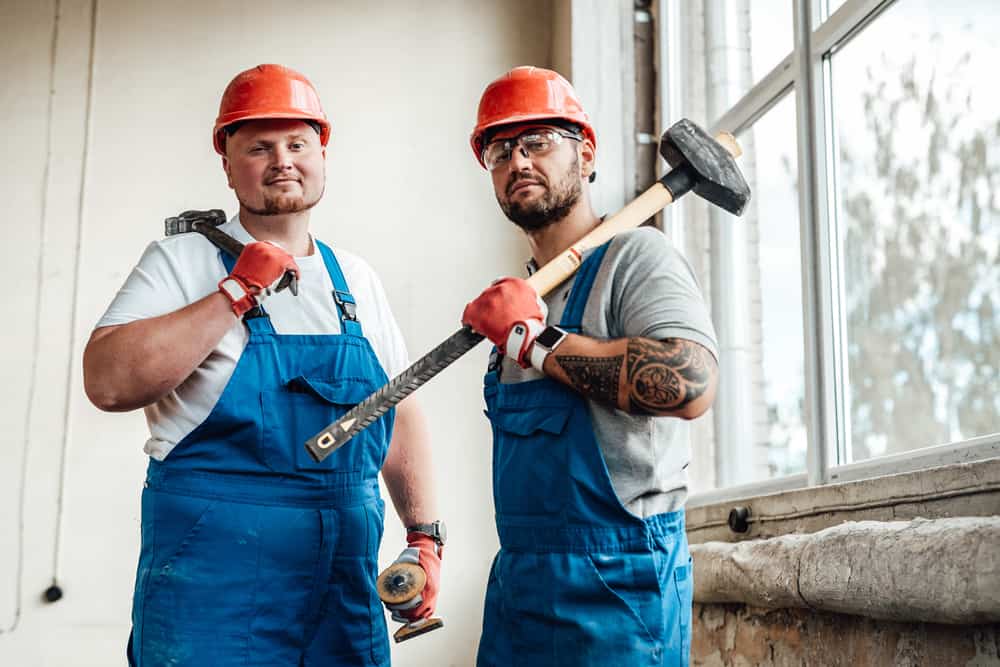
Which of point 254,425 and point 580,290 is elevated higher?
point 580,290

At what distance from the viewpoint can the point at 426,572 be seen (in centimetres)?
239

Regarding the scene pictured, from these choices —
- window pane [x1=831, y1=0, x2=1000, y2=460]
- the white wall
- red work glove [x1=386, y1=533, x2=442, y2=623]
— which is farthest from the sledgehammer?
the white wall

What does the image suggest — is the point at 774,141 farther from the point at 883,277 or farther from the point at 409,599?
the point at 409,599

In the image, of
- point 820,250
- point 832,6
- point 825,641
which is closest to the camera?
point 825,641

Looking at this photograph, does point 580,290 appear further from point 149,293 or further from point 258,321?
point 149,293

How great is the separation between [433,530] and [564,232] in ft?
2.62

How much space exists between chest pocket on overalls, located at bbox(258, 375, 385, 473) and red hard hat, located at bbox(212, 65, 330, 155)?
0.62 metres

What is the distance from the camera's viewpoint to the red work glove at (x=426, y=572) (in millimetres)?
2289

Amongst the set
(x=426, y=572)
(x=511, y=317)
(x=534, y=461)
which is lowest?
(x=426, y=572)

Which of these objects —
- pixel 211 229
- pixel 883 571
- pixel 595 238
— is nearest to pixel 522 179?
pixel 595 238

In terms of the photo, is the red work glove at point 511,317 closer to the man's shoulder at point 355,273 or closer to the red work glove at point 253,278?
the red work glove at point 253,278

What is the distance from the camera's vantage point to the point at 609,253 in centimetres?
203

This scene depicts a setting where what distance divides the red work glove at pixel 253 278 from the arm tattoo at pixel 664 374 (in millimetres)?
754

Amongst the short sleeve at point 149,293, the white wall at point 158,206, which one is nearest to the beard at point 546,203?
the short sleeve at point 149,293
